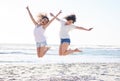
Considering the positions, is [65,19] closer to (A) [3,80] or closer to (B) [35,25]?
(B) [35,25]

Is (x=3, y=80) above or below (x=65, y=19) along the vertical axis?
below

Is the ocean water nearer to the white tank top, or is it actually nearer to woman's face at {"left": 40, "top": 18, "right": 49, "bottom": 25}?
the white tank top

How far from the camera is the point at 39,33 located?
9.34 meters

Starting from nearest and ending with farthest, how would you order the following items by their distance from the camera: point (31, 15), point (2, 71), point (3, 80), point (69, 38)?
point (31, 15) → point (69, 38) → point (3, 80) → point (2, 71)

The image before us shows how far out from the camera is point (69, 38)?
32.7 ft

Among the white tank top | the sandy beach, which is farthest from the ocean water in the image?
the white tank top

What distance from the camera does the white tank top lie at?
931 centimetres

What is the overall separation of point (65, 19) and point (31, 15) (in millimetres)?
880

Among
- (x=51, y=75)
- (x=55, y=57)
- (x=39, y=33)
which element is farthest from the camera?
(x=55, y=57)

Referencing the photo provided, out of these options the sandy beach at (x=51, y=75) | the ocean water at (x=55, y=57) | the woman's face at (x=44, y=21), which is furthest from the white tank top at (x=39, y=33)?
the ocean water at (x=55, y=57)

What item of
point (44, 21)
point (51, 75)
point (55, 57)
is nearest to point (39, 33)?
point (44, 21)

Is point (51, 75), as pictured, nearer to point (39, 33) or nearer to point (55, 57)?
point (39, 33)

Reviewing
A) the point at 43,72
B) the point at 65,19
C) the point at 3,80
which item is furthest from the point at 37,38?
the point at 43,72

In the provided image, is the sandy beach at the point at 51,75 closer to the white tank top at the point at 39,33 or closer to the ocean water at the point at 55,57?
the ocean water at the point at 55,57
